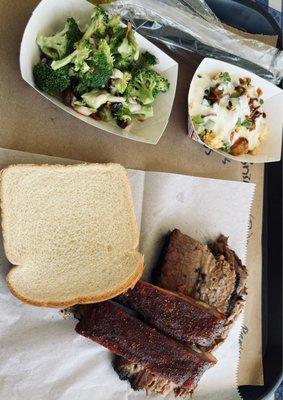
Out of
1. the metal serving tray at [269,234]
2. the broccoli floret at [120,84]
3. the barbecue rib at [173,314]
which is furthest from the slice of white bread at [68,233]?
the metal serving tray at [269,234]

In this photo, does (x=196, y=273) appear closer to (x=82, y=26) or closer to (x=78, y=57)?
(x=78, y=57)

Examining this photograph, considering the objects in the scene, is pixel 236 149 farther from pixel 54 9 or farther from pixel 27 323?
pixel 27 323

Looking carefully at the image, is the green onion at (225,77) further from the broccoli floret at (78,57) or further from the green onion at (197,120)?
the broccoli floret at (78,57)

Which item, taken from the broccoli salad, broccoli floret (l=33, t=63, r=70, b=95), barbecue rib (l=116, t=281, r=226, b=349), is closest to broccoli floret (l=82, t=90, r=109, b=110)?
the broccoli salad

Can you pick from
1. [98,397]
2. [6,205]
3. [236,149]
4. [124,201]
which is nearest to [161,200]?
[124,201]

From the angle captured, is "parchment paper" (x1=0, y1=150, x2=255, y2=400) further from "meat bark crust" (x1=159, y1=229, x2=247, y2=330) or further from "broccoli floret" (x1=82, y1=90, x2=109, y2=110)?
"broccoli floret" (x1=82, y1=90, x2=109, y2=110)

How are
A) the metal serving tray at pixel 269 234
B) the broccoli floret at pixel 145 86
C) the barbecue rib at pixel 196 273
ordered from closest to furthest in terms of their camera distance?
the broccoli floret at pixel 145 86 → the barbecue rib at pixel 196 273 → the metal serving tray at pixel 269 234
